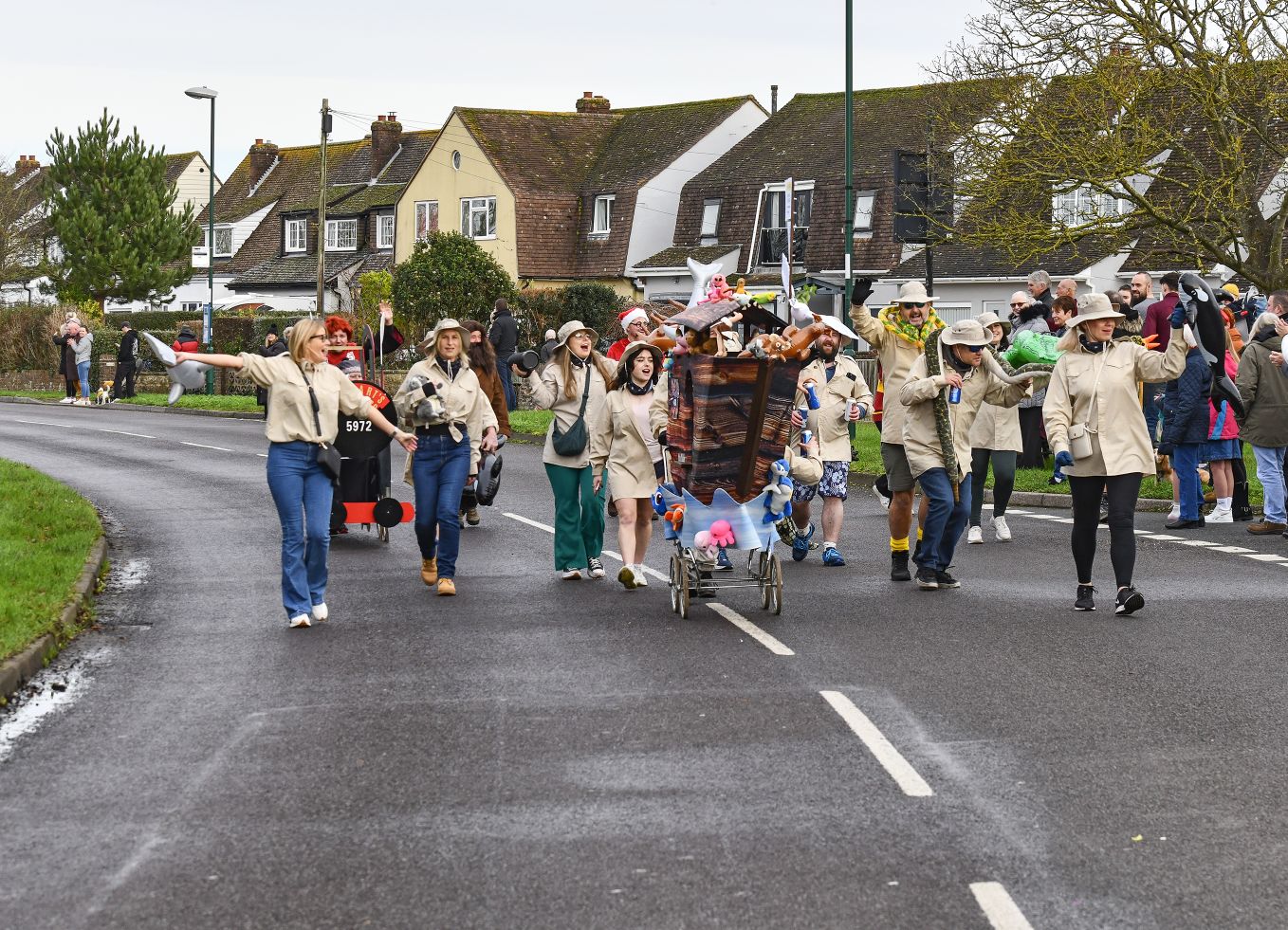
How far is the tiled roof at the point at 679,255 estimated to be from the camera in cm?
5597

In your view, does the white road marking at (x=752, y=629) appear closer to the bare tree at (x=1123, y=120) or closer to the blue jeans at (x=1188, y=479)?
the blue jeans at (x=1188, y=479)

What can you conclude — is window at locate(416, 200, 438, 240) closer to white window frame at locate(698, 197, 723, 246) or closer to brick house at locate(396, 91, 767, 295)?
brick house at locate(396, 91, 767, 295)

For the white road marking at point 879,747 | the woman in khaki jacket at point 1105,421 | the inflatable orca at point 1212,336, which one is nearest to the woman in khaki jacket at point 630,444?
the woman in khaki jacket at point 1105,421

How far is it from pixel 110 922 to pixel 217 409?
34.6 m

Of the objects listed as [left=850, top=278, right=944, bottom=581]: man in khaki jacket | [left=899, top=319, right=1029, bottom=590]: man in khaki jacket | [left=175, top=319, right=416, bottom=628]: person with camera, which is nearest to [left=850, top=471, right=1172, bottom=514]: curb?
[left=850, top=278, right=944, bottom=581]: man in khaki jacket

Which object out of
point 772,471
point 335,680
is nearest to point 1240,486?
point 772,471

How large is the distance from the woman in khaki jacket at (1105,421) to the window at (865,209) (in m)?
41.6

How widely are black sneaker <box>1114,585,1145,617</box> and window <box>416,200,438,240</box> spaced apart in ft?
182

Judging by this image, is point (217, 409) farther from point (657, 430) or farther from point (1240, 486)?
point (657, 430)

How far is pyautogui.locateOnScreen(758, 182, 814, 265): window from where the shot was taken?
54281 millimetres

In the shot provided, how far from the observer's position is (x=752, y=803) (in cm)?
683

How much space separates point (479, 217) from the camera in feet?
209

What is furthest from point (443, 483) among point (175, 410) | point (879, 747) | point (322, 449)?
point (175, 410)

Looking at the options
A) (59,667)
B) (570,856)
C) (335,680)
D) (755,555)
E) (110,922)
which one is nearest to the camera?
(110,922)
